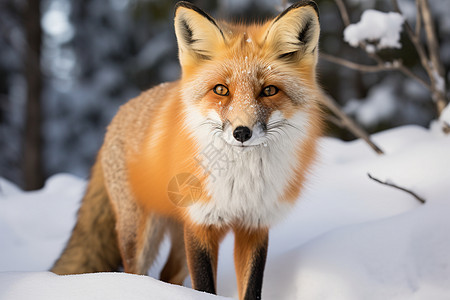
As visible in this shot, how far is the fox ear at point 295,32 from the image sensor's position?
2.15m

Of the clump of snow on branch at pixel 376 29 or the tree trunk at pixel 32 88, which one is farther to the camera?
the tree trunk at pixel 32 88

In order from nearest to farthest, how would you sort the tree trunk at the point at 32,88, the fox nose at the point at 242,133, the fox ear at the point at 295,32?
the fox nose at the point at 242,133
the fox ear at the point at 295,32
the tree trunk at the point at 32,88

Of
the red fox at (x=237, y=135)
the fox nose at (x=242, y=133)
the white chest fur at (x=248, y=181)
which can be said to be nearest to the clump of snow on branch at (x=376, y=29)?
the red fox at (x=237, y=135)

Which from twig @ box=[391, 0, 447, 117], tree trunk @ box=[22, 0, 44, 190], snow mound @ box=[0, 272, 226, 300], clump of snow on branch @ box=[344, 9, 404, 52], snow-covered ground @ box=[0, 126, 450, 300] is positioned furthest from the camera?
tree trunk @ box=[22, 0, 44, 190]

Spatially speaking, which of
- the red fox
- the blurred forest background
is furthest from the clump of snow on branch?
the blurred forest background

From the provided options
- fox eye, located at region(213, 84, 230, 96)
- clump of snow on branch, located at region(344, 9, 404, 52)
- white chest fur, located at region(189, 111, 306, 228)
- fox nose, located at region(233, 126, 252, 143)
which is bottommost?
white chest fur, located at region(189, 111, 306, 228)

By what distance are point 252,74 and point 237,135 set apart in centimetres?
36

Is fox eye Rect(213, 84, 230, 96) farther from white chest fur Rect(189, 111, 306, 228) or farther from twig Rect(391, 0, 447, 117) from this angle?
twig Rect(391, 0, 447, 117)

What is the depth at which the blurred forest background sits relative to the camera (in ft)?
29.0

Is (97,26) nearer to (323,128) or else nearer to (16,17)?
(16,17)

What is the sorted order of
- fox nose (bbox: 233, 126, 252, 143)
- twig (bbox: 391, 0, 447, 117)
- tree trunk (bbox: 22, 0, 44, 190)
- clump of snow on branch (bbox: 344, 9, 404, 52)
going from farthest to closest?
tree trunk (bbox: 22, 0, 44, 190) < twig (bbox: 391, 0, 447, 117) < clump of snow on branch (bbox: 344, 9, 404, 52) < fox nose (bbox: 233, 126, 252, 143)

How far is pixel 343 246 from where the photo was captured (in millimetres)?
2664

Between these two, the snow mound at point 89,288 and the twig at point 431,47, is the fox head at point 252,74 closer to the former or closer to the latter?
the snow mound at point 89,288

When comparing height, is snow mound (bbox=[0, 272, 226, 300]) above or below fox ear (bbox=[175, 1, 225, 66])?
below
